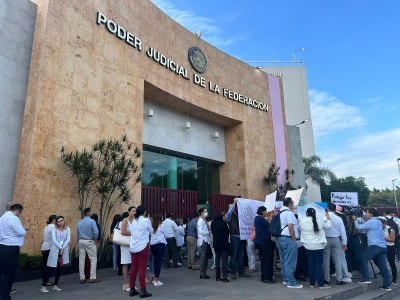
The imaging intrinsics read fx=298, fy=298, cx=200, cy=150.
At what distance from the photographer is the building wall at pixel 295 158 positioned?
2196 cm

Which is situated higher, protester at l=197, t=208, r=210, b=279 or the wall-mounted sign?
the wall-mounted sign

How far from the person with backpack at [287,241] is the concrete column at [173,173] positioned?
389 inches

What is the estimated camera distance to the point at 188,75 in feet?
53.1

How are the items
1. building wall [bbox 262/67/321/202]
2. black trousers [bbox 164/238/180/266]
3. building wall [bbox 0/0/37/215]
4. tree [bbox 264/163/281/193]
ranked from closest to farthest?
building wall [bbox 0/0/37/215]
black trousers [bbox 164/238/180/266]
tree [bbox 264/163/281/193]
building wall [bbox 262/67/321/202]

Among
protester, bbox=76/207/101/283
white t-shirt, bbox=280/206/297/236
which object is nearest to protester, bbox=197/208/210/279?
white t-shirt, bbox=280/206/297/236

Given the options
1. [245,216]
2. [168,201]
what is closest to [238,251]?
[245,216]

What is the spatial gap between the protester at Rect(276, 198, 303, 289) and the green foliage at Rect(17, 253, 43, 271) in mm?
6391

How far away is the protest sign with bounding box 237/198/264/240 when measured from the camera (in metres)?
7.57

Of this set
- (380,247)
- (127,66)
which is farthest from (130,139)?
(380,247)

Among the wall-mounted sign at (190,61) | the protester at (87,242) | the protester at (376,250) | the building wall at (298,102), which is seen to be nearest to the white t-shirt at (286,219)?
the protester at (376,250)

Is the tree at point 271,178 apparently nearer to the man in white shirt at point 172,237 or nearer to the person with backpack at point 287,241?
the man in white shirt at point 172,237

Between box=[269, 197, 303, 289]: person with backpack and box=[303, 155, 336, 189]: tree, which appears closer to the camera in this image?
box=[269, 197, 303, 289]: person with backpack

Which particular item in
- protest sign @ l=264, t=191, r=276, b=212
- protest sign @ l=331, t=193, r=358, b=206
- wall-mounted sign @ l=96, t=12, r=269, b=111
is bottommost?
protest sign @ l=264, t=191, r=276, b=212

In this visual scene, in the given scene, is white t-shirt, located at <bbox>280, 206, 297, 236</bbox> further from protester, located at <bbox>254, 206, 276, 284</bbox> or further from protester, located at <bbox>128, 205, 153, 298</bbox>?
protester, located at <bbox>128, 205, 153, 298</bbox>
